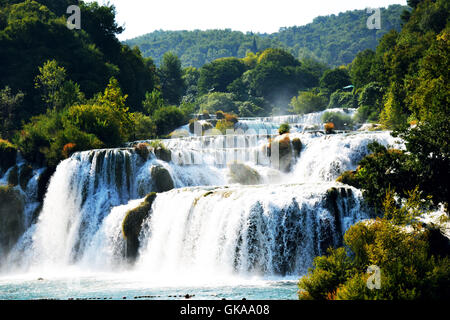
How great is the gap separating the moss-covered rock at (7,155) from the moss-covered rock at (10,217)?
2991 mm

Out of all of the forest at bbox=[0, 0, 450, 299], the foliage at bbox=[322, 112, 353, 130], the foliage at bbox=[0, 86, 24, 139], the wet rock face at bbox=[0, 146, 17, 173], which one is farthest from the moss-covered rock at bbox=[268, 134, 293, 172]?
the foliage at bbox=[0, 86, 24, 139]

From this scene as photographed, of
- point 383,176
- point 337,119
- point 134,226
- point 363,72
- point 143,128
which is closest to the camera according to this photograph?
point 383,176

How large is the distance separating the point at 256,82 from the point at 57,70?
212 ft

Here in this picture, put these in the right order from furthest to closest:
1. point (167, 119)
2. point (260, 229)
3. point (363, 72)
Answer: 1. point (363, 72)
2. point (167, 119)
3. point (260, 229)

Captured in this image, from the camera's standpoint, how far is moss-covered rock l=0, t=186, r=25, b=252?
32.2 metres

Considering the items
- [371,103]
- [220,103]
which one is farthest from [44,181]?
[220,103]

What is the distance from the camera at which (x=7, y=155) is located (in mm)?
35812

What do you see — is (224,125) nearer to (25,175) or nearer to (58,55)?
(58,55)

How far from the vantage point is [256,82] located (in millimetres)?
111062

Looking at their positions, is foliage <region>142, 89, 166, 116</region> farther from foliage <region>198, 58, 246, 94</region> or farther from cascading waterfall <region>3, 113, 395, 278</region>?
foliage <region>198, 58, 246, 94</region>

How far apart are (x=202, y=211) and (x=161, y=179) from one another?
8.19 m

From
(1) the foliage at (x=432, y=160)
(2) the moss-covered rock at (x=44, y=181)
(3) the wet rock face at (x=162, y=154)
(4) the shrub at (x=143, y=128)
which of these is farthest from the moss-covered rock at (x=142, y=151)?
(1) the foliage at (x=432, y=160)

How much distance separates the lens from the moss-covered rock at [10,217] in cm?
3219

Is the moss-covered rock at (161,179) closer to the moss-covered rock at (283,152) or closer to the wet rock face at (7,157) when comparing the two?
the moss-covered rock at (283,152)
